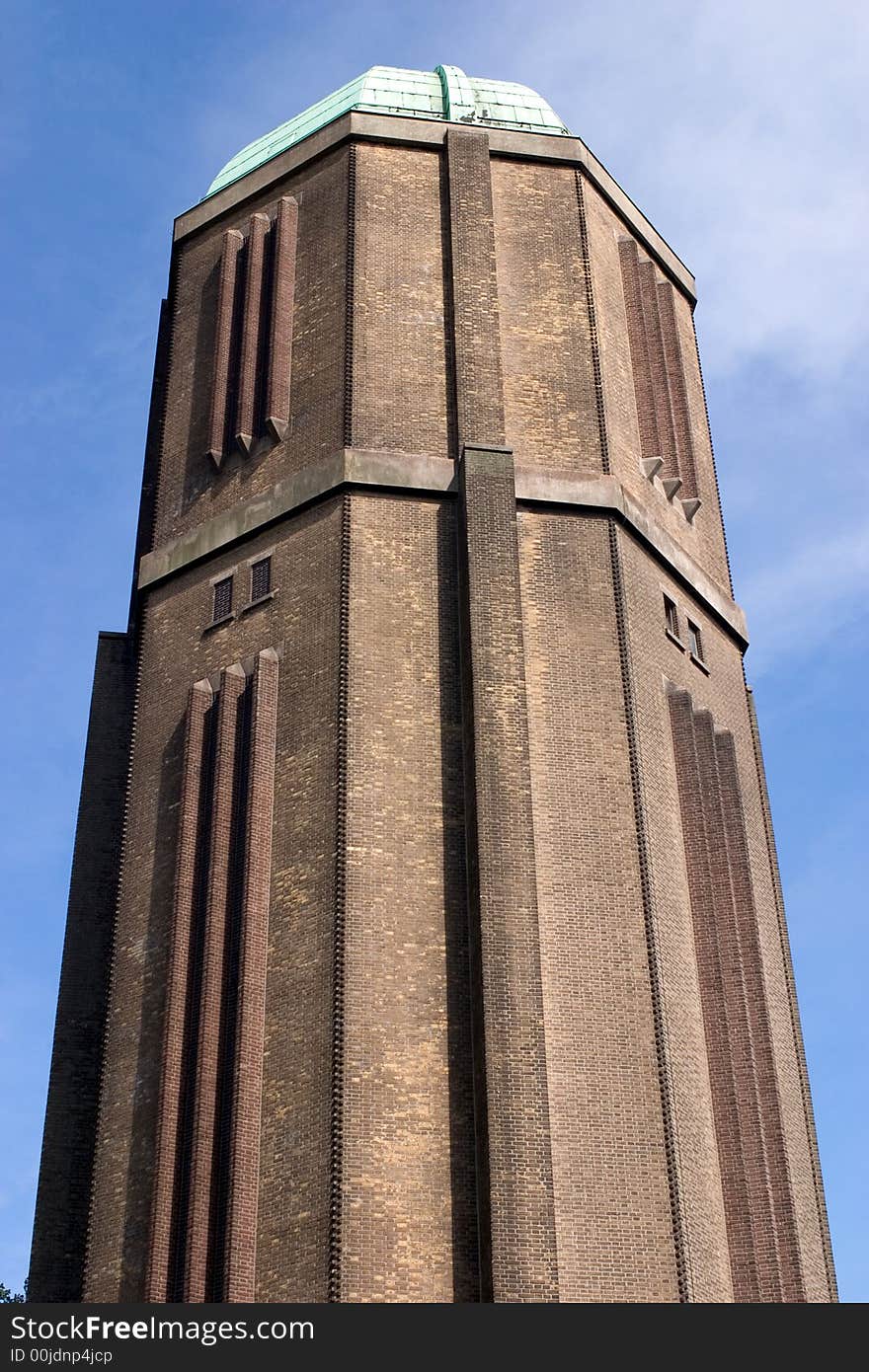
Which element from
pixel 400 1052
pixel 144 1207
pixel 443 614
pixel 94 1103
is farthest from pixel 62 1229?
pixel 443 614

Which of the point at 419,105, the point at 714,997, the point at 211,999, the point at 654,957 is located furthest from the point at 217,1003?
the point at 419,105

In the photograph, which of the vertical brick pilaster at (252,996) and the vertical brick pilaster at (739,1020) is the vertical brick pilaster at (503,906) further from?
the vertical brick pilaster at (739,1020)

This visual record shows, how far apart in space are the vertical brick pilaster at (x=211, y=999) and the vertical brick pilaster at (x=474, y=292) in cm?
554

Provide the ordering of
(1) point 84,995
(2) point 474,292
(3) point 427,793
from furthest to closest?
(2) point 474,292 < (1) point 84,995 < (3) point 427,793

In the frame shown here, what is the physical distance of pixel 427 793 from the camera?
2605cm

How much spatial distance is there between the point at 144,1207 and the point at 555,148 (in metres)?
19.1

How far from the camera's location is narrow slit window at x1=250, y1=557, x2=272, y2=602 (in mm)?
28703

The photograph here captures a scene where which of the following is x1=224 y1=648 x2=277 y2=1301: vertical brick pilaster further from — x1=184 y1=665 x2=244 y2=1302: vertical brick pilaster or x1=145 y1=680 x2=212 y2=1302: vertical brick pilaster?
x1=145 y1=680 x2=212 y2=1302: vertical brick pilaster

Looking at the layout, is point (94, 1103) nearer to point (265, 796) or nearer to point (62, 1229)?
point (62, 1229)

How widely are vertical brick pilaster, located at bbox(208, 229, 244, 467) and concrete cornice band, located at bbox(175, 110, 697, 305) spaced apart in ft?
2.99

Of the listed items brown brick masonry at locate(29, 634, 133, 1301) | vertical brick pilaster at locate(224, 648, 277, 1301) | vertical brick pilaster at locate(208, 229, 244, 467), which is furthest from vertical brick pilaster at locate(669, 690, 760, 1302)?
brown brick masonry at locate(29, 634, 133, 1301)

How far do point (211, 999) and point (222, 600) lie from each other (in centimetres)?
678

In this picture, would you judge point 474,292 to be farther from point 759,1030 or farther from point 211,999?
point 759,1030

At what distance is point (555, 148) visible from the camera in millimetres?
33062
